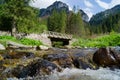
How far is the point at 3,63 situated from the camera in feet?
54.9

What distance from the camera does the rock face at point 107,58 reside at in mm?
17062

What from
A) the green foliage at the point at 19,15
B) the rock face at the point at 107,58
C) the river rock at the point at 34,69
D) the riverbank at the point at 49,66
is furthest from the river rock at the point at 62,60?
the green foliage at the point at 19,15

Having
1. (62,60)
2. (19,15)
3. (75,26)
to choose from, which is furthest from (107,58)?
(75,26)

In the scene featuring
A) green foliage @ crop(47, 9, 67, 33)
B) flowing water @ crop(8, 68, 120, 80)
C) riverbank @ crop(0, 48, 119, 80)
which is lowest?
flowing water @ crop(8, 68, 120, 80)

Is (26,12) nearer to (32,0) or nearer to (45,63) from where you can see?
(32,0)

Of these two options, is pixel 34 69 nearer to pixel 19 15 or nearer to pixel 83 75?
pixel 83 75

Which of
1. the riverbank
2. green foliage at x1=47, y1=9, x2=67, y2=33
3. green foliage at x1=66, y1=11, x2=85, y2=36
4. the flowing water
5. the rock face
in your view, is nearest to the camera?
the flowing water

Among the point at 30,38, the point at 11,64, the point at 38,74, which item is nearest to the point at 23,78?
the point at 38,74

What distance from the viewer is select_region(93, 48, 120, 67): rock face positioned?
17.1 metres

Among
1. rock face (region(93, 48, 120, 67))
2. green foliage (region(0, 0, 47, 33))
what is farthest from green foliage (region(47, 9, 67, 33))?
rock face (region(93, 48, 120, 67))

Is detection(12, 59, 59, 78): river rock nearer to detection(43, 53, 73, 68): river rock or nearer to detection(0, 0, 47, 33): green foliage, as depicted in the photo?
detection(43, 53, 73, 68): river rock

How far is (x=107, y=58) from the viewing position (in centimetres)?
1714

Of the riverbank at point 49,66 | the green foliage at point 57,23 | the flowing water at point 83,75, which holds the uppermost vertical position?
the green foliage at point 57,23

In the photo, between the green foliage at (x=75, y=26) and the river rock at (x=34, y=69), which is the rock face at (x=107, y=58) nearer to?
the river rock at (x=34, y=69)
